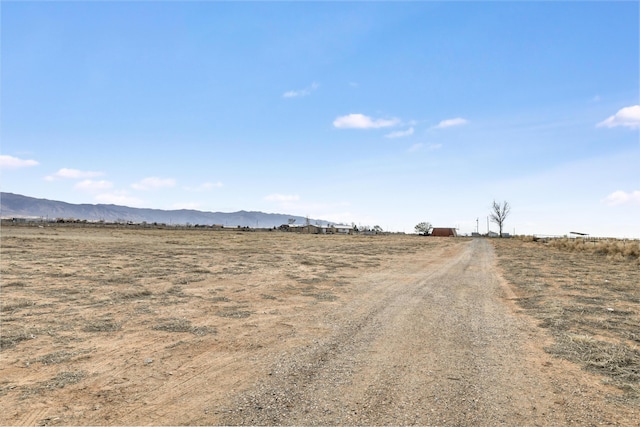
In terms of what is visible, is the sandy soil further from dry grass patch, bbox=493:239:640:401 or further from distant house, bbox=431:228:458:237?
distant house, bbox=431:228:458:237

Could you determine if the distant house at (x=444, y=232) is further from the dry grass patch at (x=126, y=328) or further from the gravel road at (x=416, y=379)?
the gravel road at (x=416, y=379)

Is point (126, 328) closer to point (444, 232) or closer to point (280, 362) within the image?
point (280, 362)

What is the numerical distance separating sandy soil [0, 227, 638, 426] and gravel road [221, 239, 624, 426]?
25 millimetres

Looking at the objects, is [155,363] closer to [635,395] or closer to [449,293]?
[635,395]

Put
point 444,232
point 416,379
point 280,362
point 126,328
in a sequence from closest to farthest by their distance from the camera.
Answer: point 416,379, point 280,362, point 126,328, point 444,232

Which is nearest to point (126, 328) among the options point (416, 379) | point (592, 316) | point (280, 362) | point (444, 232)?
point (280, 362)

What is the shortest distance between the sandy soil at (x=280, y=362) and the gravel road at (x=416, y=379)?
3cm

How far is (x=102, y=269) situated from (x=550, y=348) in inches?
680

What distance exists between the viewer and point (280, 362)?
631 centimetres

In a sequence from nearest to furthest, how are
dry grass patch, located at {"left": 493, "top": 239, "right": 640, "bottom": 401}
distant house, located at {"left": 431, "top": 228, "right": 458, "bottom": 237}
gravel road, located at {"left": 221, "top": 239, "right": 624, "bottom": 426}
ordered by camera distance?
1. gravel road, located at {"left": 221, "top": 239, "right": 624, "bottom": 426}
2. dry grass patch, located at {"left": 493, "top": 239, "right": 640, "bottom": 401}
3. distant house, located at {"left": 431, "top": 228, "right": 458, "bottom": 237}

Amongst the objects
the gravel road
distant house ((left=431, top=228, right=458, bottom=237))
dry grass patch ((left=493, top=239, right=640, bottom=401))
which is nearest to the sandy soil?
the gravel road

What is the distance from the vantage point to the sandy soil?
4664 millimetres

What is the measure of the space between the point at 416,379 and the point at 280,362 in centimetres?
217

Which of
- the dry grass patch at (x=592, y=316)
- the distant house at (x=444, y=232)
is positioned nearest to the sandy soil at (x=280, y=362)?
the dry grass patch at (x=592, y=316)
